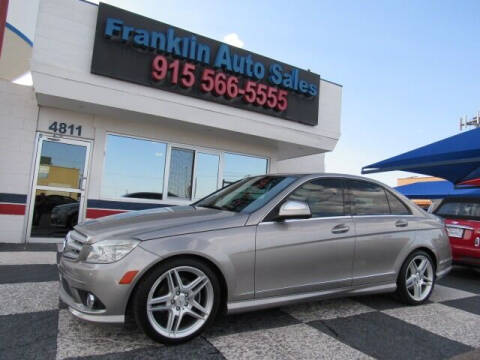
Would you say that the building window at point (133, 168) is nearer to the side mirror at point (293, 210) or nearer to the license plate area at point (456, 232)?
the side mirror at point (293, 210)

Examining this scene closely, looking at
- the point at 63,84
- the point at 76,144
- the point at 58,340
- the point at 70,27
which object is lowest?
the point at 58,340

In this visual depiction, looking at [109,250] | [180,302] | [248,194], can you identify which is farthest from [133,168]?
[180,302]

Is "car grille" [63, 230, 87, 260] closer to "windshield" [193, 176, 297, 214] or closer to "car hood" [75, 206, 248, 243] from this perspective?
"car hood" [75, 206, 248, 243]

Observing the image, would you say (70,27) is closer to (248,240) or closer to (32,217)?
(32,217)

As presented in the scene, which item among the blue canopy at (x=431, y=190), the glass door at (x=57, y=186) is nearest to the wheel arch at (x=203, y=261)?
the glass door at (x=57, y=186)

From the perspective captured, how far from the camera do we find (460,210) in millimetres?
6949

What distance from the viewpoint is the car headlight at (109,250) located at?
2.79 meters

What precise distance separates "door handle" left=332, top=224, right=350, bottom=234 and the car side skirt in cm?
57

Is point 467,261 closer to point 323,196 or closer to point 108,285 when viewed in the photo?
point 323,196

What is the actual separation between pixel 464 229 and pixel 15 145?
28.5 ft

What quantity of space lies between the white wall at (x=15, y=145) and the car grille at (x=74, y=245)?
16.9ft

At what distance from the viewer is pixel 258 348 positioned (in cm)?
291

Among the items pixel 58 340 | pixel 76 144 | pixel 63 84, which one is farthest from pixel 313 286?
pixel 76 144

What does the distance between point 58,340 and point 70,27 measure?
6134mm
